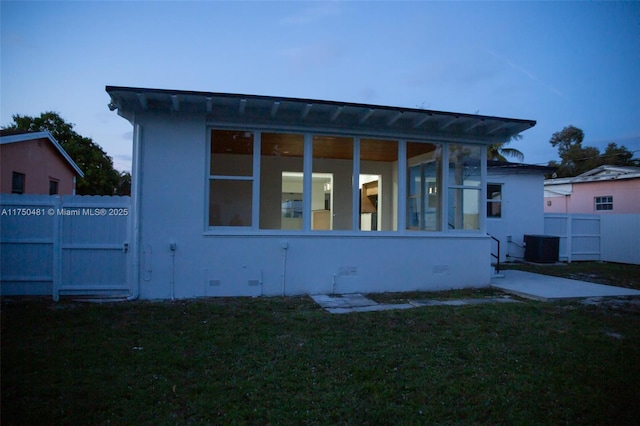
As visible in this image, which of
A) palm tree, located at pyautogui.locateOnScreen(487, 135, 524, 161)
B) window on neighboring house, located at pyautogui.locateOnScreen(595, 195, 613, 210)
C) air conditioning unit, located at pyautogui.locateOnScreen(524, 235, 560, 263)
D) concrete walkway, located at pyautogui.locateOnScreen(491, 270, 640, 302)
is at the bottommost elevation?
concrete walkway, located at pyautogui.locateOnScreen(491, 270, 640, 302)

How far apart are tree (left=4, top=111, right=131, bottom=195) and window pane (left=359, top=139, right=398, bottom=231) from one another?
995 inches

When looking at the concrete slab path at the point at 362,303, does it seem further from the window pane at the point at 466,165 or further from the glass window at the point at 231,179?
the window pane at the point at 466,165

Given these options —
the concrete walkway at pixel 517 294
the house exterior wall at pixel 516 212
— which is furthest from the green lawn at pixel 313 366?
the house exterior wall at pixel 516 212

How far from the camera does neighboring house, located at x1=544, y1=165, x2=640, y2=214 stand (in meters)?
18.1

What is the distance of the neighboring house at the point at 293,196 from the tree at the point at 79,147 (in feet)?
82.1

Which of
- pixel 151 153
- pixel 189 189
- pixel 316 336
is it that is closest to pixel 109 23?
pixel 151 153

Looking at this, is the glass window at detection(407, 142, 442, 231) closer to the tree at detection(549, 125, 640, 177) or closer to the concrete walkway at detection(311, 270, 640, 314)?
the concrete walkway at detection(311, 270, 640, 314)

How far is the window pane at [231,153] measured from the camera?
289 inches

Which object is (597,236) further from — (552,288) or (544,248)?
(552,288)

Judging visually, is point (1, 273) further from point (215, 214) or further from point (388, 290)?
point (388, 290)

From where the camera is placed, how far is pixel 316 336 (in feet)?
16.0

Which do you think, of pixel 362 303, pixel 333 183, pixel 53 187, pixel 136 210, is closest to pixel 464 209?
pixel 333 183

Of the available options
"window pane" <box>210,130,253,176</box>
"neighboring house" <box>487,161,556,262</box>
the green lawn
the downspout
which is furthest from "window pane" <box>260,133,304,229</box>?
"neighboring house" <box>487,161,556,262</box>

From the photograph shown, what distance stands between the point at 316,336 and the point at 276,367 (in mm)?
1085
